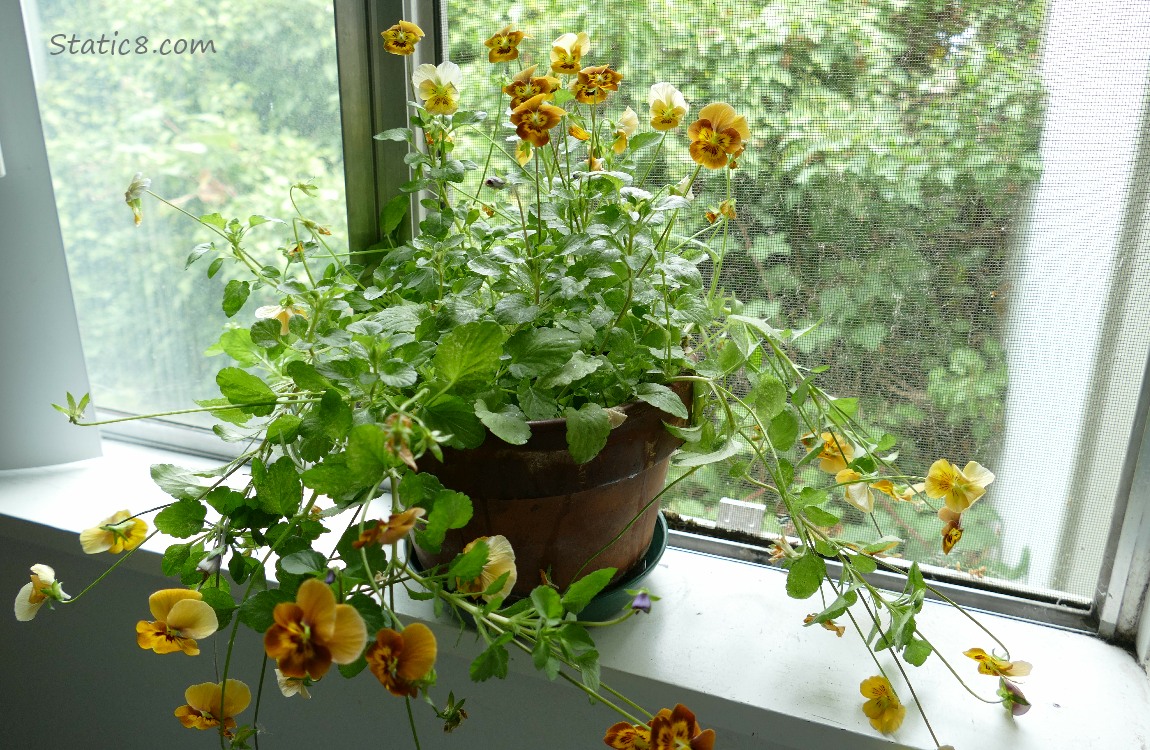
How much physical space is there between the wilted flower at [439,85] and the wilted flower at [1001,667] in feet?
2.28

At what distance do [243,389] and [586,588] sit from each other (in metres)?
0.31

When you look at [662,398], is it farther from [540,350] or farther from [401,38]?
[401,38]

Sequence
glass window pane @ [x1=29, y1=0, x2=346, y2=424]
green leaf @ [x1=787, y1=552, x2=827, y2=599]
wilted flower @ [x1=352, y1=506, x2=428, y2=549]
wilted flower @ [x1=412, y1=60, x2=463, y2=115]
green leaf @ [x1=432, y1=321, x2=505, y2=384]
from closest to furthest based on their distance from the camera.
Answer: wilted flower @ [x1=352, y1=506, x2=428, y2=549] < green leaf @ [x1=432, y1=321, x2=505, y2=384] < green leaf @ [x1=787, y1=552, x2=827, y2=599] < wilted flower @ [x1=412, y1=60, x2=463, y2=115] < glass window pane @ [x1=29, y1=0, x2=346, y2=424]

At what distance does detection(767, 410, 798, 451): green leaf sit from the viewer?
69 cm

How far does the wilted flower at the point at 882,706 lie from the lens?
700mm

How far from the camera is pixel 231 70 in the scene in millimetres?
1091

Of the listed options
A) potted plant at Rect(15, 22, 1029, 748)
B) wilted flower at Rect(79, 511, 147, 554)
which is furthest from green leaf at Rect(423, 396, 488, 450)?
wilted flower at Rect(79, 511, 147, 554)

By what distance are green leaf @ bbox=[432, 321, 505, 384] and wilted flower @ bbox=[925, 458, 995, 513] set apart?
15.8 inches

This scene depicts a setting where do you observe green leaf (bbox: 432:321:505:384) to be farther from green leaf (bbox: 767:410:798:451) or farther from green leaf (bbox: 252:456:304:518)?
green leaf (bbox: 767:410:798:451)

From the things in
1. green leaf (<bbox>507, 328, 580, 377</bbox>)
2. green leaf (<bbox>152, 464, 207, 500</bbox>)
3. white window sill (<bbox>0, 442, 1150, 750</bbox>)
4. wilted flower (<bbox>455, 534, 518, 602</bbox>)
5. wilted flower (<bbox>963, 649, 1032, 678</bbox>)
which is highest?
green leaf (<bbox>507, 328, 580, 377</bbox>)

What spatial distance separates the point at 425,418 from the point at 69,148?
97 cm

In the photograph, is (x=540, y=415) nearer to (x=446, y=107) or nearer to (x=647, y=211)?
(x=647, y=211)

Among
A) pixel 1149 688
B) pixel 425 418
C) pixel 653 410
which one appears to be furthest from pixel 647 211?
pixel 1149 688

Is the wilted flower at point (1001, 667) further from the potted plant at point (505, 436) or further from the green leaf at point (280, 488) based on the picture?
the green leaf at point (280, 488)
